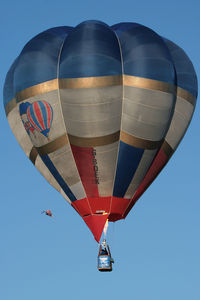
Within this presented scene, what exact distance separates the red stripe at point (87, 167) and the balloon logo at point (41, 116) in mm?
1221

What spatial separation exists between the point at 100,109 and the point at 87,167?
2.32 metres

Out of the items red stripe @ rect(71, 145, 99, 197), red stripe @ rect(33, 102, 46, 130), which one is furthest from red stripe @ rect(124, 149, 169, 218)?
red stripe @ rect(33, 102, 46, 130)

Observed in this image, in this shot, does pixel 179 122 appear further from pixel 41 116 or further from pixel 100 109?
pixel 41 116

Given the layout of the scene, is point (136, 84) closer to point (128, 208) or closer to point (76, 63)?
point (76, 63)

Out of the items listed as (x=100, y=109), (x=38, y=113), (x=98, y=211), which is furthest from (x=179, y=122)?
(x=38, y=113)

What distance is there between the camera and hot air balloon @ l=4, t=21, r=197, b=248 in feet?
120

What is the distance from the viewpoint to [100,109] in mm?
36500

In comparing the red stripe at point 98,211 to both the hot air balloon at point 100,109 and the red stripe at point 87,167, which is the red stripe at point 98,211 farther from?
the red stripe at point 87,167

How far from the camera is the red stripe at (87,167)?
122ft

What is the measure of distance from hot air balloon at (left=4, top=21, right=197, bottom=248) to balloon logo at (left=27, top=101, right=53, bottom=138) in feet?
0.12

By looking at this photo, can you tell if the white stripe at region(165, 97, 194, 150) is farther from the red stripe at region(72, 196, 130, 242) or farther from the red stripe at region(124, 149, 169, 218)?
the red stripe at region(72, 196, 130, 242)

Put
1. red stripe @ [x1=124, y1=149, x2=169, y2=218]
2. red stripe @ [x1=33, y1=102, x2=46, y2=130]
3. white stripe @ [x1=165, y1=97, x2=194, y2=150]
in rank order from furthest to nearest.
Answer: red stripe @ [x1=124, y1=149, x2=169, y2=218] → white stripe @ [x1=165, y1=97, x2=194, y2=150] → red stripe @ [x1=33, y1=102, x2=46, y2=130]

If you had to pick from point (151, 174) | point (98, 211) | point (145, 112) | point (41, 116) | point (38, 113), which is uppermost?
point (38, 113)

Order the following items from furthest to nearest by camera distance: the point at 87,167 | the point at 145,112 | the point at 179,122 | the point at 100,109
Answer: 1. the point at 179,122
2. the point at 87,167
3. the point at 145,112
4. the point at 100,109
